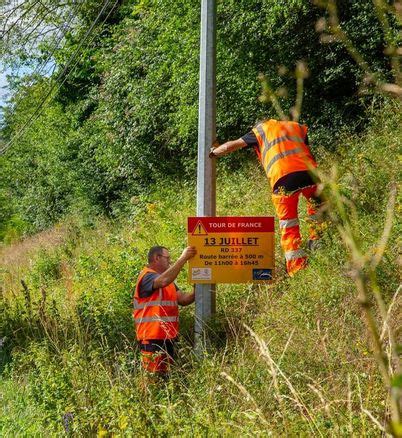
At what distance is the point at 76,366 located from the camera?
5.86 m

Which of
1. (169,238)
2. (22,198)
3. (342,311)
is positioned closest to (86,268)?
(169,238)

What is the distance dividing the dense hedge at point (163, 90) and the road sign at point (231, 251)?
14.8 ft

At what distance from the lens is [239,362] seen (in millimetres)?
5090

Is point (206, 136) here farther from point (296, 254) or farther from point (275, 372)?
point (275, 372)

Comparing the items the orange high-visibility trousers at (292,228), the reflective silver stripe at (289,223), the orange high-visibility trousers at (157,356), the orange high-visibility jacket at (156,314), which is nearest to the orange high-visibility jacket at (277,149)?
the orange high-visibility trousers at (292,228)

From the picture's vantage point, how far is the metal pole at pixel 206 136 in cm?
684

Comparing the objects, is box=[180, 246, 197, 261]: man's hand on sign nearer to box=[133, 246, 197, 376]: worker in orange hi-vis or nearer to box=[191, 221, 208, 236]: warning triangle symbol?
box=[133, 246, 197, 376]: worker in orange hi-vis

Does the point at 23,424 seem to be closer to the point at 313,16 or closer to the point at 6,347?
the point at 6,347

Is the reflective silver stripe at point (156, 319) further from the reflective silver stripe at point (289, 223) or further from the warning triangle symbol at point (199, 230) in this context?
the reflective silver stripe at point (289, 223)

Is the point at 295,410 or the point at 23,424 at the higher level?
the point at 295,410

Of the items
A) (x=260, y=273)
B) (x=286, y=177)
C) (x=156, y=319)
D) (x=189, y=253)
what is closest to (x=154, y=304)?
(x=156, y=319)

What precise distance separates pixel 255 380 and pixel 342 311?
1.22 metres

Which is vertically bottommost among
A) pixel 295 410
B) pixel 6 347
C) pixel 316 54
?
pixel 6 347

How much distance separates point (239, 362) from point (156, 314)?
5.71 ft
